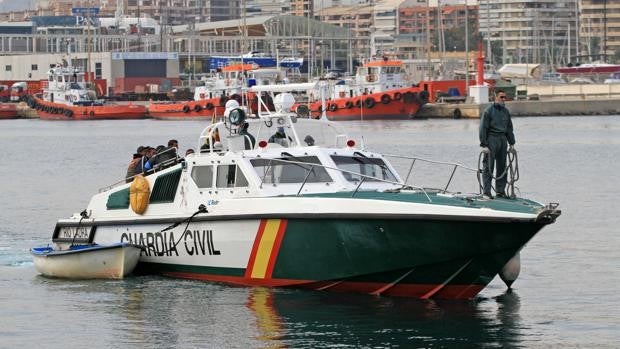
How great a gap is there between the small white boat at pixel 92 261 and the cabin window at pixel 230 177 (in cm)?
195

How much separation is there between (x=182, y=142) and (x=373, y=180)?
158 ft

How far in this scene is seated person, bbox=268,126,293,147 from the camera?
22891 mm

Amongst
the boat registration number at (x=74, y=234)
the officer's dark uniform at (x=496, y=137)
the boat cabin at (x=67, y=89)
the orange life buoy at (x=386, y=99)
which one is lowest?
the boat registration number at (x=74, y=234)

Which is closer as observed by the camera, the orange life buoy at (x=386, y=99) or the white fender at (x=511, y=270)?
the white fender at (x=511, y=270)

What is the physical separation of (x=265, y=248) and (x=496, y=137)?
373 cm

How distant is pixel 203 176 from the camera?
22203 mm

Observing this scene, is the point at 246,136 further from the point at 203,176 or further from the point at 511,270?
the point at 511,270

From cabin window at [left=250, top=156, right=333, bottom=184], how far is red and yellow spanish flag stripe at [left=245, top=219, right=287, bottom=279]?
3.27 feet

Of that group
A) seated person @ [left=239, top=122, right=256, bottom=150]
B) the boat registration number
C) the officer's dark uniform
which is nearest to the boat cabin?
the boat registration number

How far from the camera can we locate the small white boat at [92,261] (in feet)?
75.2

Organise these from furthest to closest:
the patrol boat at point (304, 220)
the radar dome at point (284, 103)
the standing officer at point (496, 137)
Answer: the radar dome at point (284, 103) < the standing officer at point (496, 137) < the patrol boat at point (304, 220)

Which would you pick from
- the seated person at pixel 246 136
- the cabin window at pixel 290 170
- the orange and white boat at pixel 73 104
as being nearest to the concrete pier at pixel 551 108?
the orange and white boat at pixel 73 104

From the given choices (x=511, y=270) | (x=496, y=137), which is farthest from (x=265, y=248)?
(x=496, y=137)

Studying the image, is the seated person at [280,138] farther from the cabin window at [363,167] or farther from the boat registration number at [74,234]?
the boat registration number at [74,234]
